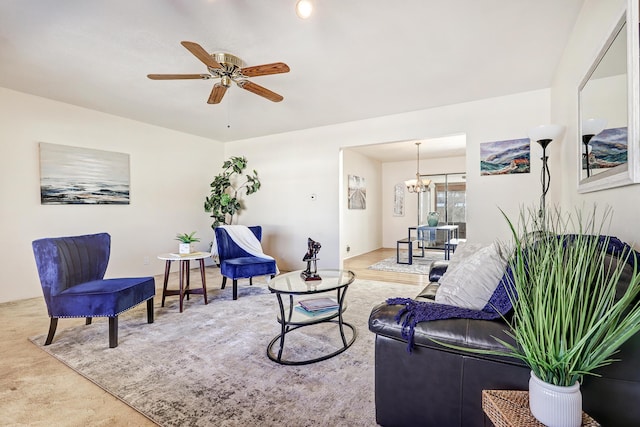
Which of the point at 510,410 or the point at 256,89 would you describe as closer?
the point at 510,410

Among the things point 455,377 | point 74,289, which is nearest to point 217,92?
point 74,289

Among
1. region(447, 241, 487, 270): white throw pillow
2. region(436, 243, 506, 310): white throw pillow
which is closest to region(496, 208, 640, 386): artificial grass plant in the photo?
region(436, 243, 506, 310): white throw pillow

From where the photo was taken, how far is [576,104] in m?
2.32

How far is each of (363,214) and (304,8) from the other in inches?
228

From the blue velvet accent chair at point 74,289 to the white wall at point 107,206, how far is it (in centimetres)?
180

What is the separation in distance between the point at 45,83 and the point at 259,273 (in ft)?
10.6

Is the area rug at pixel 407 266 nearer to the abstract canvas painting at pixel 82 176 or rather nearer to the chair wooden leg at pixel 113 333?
the chair wooden leg at pixel 113 333

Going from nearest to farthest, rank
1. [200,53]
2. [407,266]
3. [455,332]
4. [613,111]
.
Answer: [455,332] → [613,111] → [200,53] → [407,266]

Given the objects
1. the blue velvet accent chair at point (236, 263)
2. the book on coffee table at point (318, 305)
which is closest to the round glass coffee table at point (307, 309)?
the book on coffee table at point (318, 305)

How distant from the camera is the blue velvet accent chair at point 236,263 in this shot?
3678 millimetres

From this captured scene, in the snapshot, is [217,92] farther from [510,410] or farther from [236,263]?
[510,410]

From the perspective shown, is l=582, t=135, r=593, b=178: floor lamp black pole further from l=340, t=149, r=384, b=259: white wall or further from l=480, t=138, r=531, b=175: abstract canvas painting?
l=340, t=149, r=384, b=259: white wall

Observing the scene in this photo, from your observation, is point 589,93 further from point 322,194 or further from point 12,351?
point 12,351

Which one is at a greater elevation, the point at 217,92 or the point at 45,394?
the point at 217,92
